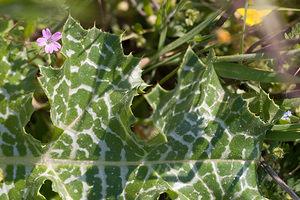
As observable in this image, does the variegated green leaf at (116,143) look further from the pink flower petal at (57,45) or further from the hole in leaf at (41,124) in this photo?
the hole in leaf at (41,124)

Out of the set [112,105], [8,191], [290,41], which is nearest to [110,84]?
[112,105]

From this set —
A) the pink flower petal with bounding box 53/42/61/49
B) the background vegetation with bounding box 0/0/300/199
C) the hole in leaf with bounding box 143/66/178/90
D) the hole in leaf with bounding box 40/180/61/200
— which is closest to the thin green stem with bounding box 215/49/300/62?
the background vegetation with bounding box 0/0/300/199

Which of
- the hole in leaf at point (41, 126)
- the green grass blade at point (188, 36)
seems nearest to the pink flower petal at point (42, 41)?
the hole in leaf at point (41, 126)

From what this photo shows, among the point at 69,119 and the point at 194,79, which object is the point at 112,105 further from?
the point at 194,79

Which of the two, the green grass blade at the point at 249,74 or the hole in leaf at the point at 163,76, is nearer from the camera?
the green grass blade at the point at 249,74

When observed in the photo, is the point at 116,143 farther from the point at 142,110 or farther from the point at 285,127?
the point at 285,127

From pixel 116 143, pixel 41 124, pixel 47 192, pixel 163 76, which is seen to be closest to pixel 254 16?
pixel 163 76
